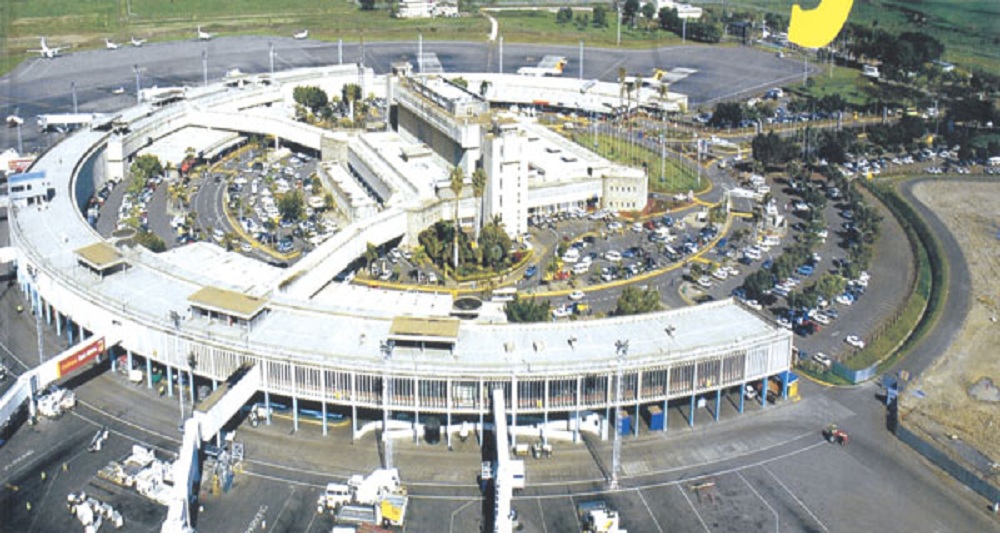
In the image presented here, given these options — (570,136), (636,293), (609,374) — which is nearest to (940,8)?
(570,136)

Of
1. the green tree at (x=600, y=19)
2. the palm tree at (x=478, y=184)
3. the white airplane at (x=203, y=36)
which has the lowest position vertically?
the palm tree at (x=478, y=184)

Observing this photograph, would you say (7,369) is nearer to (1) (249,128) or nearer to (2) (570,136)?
(1) (249,128)

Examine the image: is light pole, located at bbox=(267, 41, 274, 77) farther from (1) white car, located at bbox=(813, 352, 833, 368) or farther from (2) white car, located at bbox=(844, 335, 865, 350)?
(1) white car, located at bbox=(813, 352, 833, 368)

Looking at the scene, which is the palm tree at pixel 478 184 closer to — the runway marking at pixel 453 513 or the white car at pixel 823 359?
the white car at pixel 823 359

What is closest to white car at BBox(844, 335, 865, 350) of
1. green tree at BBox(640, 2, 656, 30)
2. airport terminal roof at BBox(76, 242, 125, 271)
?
airport terminal roof at BBox(76, 242, 125, 271)

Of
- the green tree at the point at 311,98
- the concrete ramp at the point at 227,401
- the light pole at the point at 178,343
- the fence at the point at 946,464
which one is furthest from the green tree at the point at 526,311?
the green tree at the point at 311,98

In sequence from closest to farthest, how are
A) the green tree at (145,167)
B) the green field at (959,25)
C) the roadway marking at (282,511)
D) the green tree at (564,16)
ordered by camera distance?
the roadway marking at (282,511) → the green tree at (145,167) → the green field at (959,25) → the green tree at (564,16)
